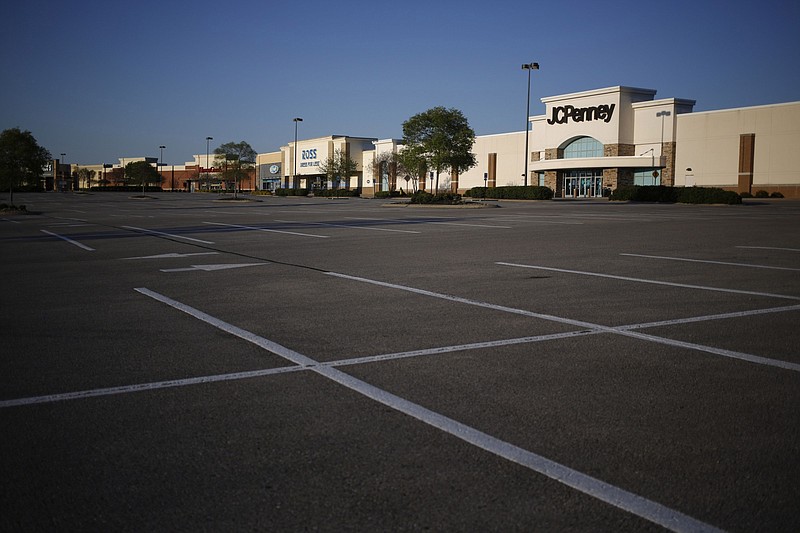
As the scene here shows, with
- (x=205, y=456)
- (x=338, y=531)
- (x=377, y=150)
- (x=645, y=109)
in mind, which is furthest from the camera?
(x=377, y=150)

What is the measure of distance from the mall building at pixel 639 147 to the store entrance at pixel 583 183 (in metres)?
0.11

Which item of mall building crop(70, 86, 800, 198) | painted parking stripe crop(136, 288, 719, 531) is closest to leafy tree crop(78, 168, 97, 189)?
mall building crop(70, 86, 800, 198)

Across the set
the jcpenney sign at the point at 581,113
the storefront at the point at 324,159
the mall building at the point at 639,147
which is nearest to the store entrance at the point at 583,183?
the mall building at the point at 639,147

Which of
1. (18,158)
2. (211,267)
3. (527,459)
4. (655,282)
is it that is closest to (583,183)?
(18,158)

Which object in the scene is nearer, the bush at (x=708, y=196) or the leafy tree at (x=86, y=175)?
the bush at (x=708, y=196)

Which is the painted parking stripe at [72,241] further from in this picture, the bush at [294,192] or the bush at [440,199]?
the bush at [294,192]

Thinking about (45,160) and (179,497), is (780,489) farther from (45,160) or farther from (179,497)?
(45,160)

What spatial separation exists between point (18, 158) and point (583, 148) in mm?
56772

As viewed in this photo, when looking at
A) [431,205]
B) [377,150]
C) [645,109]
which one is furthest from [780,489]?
[377,150]

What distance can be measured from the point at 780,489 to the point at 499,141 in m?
88.5

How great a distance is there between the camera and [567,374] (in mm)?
5039

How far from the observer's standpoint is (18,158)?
4328cm

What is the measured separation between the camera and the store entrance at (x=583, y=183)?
256 ft

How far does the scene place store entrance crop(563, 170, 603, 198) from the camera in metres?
77.9
